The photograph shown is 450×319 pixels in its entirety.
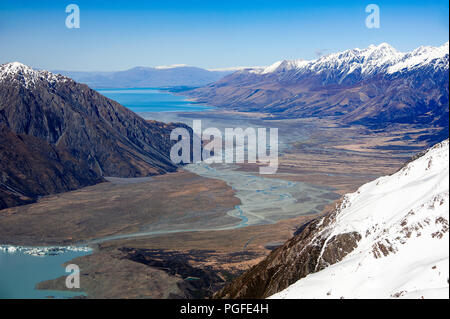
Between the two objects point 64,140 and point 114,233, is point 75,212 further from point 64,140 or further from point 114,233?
point 64,140

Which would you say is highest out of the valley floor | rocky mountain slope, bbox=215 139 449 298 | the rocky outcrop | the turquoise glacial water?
rocky mountain slope, bbox=215 139 449 298

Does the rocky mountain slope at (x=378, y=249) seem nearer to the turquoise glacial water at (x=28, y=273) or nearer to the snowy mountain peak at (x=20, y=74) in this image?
the turquoise glacial water at (x=28, y=273)

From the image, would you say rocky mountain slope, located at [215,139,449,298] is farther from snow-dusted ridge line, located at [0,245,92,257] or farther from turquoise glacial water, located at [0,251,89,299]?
snow-dusted ridge line, located at [0,245,92,257]

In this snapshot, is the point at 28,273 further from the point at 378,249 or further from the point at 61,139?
the point at 61,139

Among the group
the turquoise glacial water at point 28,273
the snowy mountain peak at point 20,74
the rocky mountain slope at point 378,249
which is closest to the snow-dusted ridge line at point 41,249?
the turquoise glacial water at point 28,273

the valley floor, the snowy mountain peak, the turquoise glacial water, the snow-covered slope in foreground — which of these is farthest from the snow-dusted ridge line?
the snowy mountain peak

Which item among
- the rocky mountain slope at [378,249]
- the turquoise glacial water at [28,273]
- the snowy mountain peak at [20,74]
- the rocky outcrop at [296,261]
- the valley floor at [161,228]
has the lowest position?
the turquoise glacial water at [28,273]

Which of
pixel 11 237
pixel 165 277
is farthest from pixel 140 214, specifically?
pixel 165 277

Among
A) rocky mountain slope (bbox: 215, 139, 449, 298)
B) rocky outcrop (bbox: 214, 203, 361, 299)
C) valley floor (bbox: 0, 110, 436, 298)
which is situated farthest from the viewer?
valley floor (bbox: 0, 110, 436, 298)
